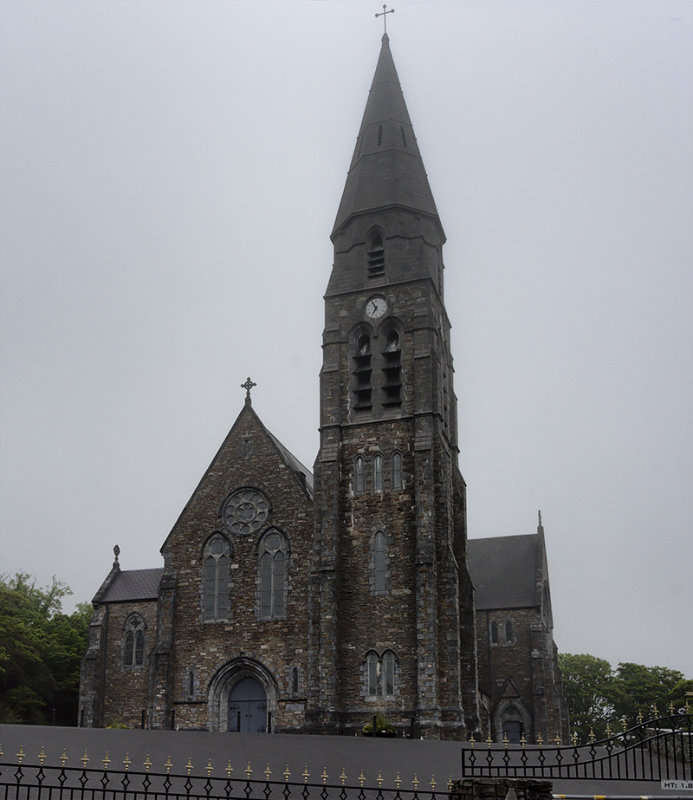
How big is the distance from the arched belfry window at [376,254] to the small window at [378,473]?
25.2 ft

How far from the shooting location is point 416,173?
42.9 meters

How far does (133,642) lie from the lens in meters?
42.2

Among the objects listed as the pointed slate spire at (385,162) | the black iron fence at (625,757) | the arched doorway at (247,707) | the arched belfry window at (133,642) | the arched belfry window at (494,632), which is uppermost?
the pointed slate spire at (385,162)

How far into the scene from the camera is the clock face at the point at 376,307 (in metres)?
39.4

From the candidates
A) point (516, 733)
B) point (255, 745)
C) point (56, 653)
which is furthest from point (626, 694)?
point (255, 745)

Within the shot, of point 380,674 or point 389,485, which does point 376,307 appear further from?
point 380,674

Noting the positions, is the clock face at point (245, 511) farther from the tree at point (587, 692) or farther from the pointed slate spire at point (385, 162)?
the tree at point (587, 692)

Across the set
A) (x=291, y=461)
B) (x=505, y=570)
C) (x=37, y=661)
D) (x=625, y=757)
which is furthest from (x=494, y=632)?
(x=625, y=757)

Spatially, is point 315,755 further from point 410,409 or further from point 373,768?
point 410,409

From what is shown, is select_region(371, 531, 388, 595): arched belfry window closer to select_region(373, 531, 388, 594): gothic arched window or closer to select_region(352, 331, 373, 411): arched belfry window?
select_region(373, 531, 388, 594): gothic arched window

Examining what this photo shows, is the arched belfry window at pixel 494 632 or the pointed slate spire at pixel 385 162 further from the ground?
the pointed slate spire at pixel 385 162

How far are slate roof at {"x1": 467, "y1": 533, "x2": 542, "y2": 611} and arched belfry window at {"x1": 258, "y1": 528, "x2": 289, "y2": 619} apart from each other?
16.6 metres

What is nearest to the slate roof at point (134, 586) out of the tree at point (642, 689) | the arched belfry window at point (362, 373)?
the arched belfry window at point (362, 373)

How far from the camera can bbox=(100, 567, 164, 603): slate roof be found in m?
43.1
